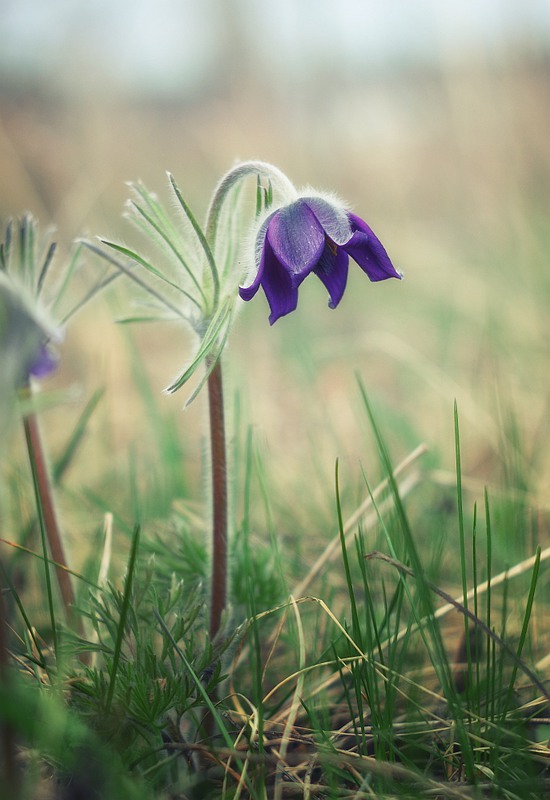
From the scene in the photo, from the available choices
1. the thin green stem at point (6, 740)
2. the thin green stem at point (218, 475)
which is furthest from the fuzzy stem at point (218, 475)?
the thin green stem at point (6, 740)

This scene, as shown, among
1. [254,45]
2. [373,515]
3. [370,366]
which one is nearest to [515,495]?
[373,515]

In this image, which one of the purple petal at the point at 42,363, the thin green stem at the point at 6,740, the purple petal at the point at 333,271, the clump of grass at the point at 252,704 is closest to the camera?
the thin green stem at the point at 6,740

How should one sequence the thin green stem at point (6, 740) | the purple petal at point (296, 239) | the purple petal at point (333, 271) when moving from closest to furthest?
the thin green stem at point (6, 740) → the purple petal at point (296, 239) → the purple petal at point (333, 271)

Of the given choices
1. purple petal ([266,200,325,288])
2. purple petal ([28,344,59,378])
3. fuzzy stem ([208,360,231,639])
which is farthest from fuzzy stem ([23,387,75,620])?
purple petal ([266,200,325,288])

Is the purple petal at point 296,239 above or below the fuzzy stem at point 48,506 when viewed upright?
above

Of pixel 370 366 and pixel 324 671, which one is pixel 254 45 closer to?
pixel 370 366

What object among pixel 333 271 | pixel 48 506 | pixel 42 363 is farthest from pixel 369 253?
pixel 48 506

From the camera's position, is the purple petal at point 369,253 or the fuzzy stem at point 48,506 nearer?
the purple petal at point 369,253

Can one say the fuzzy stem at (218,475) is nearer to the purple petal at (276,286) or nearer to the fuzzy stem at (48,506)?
the purple petal at (276,286)
